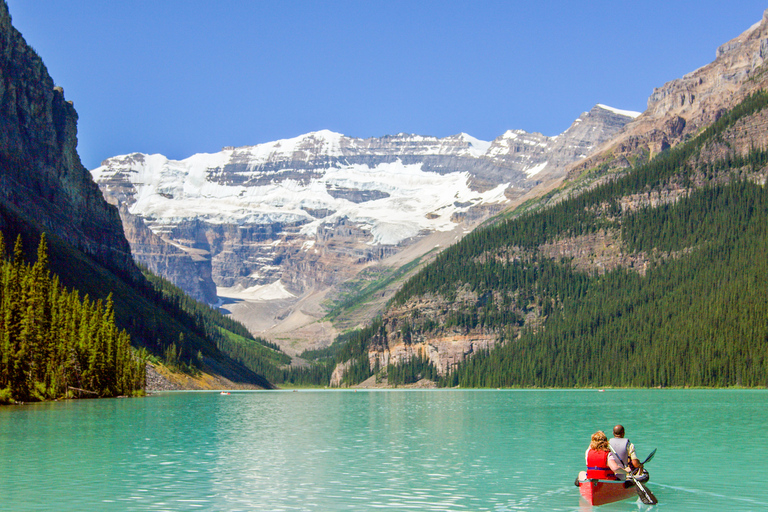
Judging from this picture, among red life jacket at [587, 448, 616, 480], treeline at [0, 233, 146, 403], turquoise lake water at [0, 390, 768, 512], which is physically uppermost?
treeline at [0, 233, 146, 403]

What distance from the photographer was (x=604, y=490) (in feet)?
141

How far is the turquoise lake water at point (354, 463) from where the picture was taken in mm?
43875

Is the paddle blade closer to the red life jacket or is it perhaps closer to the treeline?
the red life jacket

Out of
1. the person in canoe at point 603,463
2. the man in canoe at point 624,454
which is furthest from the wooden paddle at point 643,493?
the person in canoe at point 603,463

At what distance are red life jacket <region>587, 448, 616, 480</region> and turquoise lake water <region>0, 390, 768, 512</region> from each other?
1676mm

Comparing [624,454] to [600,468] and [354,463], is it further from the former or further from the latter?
[354,463]

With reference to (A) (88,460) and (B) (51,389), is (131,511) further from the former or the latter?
(B) (51,389)

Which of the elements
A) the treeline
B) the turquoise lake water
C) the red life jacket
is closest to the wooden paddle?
the turquoise lake water

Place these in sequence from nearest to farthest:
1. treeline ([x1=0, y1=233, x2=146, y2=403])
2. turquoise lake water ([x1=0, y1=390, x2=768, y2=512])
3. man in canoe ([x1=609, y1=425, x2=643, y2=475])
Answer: man in canoe ([x1=609, y1=425, x2=643, y2=475]) < turquoise lake water ([x1=0, y1=390, x2=768, y2=512]) < treeline ([x1=0, y1=233, x2=146, y2=403])

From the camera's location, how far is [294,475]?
53938 mm

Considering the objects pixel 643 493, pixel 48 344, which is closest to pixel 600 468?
pixel 643 493

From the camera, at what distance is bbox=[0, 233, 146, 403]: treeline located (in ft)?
392

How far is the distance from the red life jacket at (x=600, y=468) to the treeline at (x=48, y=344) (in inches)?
3794

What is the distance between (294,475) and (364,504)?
12.1 meters
